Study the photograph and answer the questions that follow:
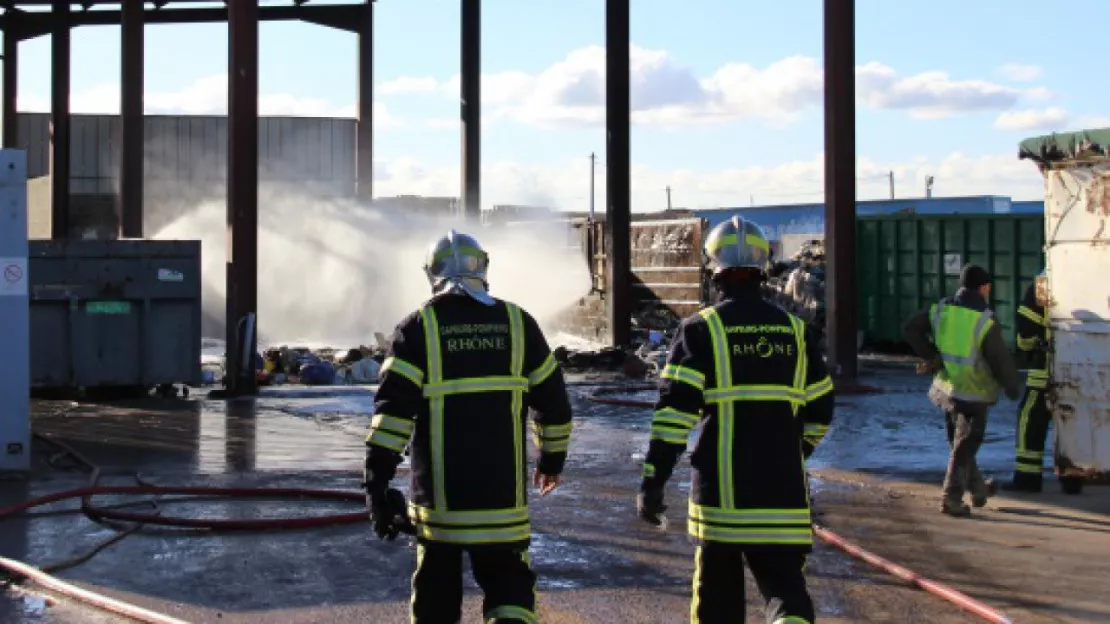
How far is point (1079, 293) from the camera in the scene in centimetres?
891

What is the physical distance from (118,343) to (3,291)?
6364mm

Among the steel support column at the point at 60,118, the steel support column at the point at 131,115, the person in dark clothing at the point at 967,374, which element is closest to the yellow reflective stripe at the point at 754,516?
the person in dark clothing at the point at 967,374

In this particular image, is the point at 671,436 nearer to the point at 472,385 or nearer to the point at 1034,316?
the point at 472,385

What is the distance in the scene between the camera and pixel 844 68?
17891mm

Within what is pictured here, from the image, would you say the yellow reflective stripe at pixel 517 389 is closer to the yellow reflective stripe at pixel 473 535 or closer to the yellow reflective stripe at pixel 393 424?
the yellow reflective stripe at pixel 473 535

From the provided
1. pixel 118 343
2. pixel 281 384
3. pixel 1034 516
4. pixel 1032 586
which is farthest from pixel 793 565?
pixel 281 384

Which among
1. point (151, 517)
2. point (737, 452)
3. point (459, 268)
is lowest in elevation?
point (151, 517)

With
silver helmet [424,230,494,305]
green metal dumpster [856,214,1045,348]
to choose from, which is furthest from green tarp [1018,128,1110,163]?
green metal dumpster [856,214,1045,348]

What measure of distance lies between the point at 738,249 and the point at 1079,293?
4671 mm

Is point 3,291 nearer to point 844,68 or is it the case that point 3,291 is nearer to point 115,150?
point 844,68

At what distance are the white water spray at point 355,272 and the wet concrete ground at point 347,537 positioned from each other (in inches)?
594

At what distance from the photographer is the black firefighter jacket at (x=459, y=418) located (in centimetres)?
473

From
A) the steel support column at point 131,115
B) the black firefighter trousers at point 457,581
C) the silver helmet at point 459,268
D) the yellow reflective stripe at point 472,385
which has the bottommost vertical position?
the black firefighter trousers at point 457,581

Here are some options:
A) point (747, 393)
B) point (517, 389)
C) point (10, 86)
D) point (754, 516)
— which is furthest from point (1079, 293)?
point (10, 86)
